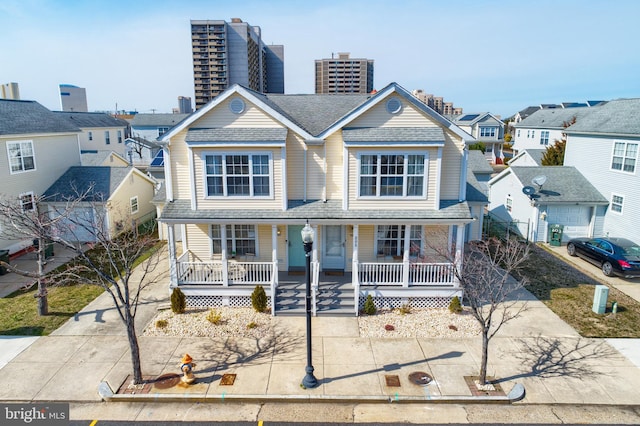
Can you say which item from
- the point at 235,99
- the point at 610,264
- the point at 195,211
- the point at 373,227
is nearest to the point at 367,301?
the point at 373,227

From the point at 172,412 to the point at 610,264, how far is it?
63.1ft

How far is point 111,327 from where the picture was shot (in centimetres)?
1431

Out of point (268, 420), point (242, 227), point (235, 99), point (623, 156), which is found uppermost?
point (235, 99)

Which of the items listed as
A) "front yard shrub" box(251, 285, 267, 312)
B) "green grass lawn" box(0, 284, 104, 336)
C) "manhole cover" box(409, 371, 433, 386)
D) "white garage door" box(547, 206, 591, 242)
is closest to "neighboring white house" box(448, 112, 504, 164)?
"white garage door" box(547, 206, 591, 242)

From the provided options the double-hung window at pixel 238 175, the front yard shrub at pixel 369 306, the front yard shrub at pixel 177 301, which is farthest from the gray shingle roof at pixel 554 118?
the front yard shrub at pixel 177 301

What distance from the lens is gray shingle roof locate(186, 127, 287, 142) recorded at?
1516 cm

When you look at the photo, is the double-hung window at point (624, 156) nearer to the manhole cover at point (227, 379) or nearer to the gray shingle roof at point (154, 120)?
the manhole cover at point (227, 379)

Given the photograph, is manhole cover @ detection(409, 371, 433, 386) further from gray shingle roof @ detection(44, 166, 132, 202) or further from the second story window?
the second story window

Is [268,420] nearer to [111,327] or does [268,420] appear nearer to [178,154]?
[111,327]

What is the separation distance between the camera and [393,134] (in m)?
15.3

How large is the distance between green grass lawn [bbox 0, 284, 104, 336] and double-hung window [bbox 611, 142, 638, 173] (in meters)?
26.8

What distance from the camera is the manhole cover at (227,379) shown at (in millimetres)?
11125

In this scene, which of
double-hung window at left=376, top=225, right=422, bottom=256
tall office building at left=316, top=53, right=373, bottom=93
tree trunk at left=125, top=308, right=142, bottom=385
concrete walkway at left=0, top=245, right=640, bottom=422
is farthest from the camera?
tall office building at left=316, top=53, right=373, bottom=93

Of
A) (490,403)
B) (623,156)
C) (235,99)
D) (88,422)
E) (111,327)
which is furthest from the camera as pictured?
(623,156)
